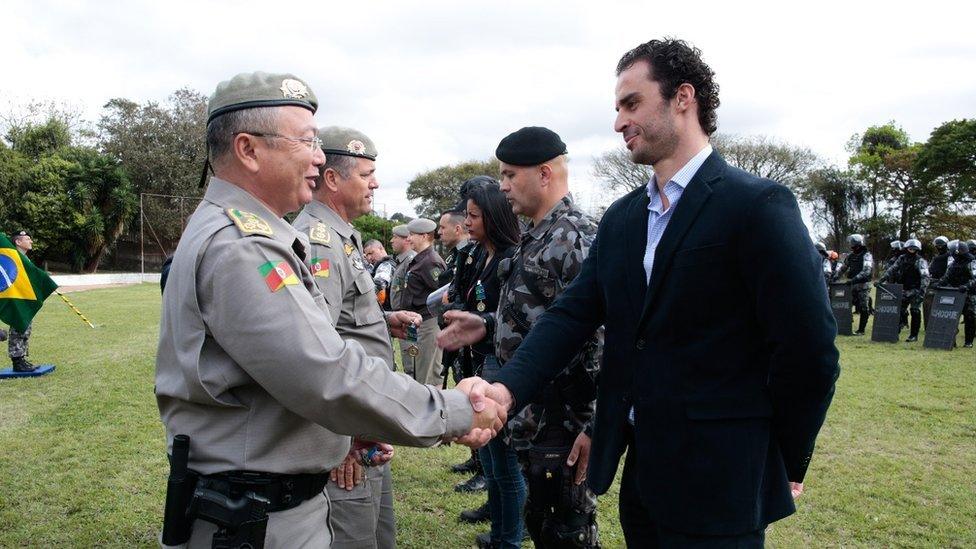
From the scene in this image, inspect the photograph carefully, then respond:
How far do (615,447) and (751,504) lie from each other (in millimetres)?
473

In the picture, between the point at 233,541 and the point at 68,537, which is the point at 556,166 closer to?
the point at 233,541

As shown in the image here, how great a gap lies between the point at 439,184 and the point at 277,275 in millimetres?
58858

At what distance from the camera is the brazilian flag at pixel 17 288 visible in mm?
9289

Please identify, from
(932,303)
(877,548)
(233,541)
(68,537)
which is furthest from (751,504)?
(932,303)

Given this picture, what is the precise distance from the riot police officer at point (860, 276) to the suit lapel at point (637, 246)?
15439 mm

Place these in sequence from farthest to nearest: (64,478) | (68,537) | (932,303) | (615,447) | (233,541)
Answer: (932,303)
(64,478)
(68,537)
(615,447)
(233,541)

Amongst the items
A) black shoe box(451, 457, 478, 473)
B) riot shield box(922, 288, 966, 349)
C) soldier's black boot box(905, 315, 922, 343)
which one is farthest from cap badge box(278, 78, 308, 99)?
soldier's black boot box(905, 315, 922, 343)

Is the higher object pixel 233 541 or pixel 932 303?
pixel 233 541

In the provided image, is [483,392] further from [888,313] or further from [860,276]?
[860,276]

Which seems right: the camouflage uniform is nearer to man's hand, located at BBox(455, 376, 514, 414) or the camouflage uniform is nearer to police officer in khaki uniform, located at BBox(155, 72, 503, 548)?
man's hand, located at BBox(455, 376, 514, 414)

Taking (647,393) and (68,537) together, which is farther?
(68,537)

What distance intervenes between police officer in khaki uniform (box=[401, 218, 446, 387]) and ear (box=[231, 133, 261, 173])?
565 centimetres

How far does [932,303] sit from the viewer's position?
13781 millimetres

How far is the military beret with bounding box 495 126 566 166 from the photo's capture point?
3447 mm
